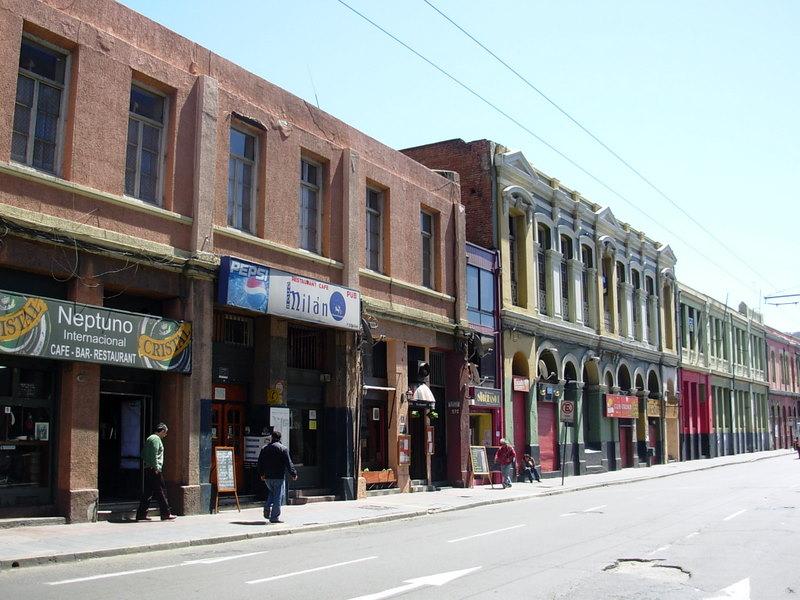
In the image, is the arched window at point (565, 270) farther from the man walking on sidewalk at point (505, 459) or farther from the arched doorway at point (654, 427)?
the arched doorway at point (654, 427)

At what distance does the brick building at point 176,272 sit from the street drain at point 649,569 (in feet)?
28.4

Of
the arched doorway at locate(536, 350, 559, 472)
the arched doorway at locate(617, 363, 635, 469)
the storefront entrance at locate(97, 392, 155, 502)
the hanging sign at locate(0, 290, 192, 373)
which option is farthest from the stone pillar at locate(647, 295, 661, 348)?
the storefront entrance at locate(97, 392, 155, 502)

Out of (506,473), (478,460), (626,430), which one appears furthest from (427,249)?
(626,430)

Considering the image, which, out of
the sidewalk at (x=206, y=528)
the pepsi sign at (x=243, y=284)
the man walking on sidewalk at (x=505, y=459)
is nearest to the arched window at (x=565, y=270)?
the man walking on sidewalk at (x=505, y=459)

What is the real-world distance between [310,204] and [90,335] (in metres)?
7.68

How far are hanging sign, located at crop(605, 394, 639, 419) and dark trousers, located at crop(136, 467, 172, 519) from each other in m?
25.8

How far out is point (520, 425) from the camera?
30.8 m

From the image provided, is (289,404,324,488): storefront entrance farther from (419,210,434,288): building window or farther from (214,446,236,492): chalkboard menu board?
(419,210,434,288): building window

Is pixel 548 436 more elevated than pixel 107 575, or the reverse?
pixel 548 436

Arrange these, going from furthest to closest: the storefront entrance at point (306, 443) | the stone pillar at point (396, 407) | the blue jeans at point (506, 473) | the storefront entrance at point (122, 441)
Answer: the blue jeans at point (506, 473) < the stone pillar at point (396, 407) < the storefront entrance at point (306, 443) < the storefront entrance at point (122, 441)

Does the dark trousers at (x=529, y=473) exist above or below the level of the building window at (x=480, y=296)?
below

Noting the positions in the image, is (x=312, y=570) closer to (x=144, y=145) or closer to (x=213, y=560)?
(x=213, y=560)

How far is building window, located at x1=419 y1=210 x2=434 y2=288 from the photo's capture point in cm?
2570

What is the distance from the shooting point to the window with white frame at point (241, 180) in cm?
1866
